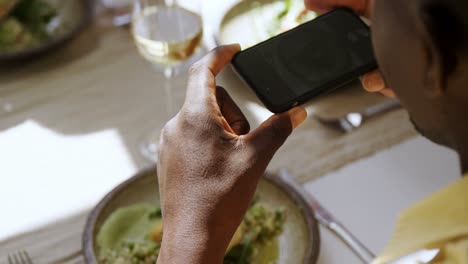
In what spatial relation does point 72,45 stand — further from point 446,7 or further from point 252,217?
point 446,7

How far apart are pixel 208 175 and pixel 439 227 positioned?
24 centimetres

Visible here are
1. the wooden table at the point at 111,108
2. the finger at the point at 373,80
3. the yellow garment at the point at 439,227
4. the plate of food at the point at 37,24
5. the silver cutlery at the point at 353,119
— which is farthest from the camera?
the plate of food at the point at 37,24

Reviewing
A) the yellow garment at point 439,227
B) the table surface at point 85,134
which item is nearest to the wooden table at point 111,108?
the table surface at point 85,134

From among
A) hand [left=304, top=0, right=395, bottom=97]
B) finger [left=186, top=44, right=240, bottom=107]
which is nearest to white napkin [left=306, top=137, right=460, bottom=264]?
hand [left=304, top=0, right=395, bottom=97]

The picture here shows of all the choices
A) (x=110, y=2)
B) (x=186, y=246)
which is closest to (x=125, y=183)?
(x=186, y=246)

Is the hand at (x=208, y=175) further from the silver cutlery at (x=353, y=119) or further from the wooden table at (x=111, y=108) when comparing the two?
the silver cutlery at (x=353, y=119)

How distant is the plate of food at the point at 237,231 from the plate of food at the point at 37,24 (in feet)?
1.20

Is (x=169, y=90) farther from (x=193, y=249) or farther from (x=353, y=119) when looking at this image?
(x=193, y=249)

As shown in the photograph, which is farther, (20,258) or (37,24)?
(37,24)

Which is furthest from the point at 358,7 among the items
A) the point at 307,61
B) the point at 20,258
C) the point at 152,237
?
the point at 20,258

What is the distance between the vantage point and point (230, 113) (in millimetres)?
801

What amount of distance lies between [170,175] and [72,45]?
1.89ft

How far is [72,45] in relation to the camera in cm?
125

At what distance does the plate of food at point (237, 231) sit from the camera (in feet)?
2.80
